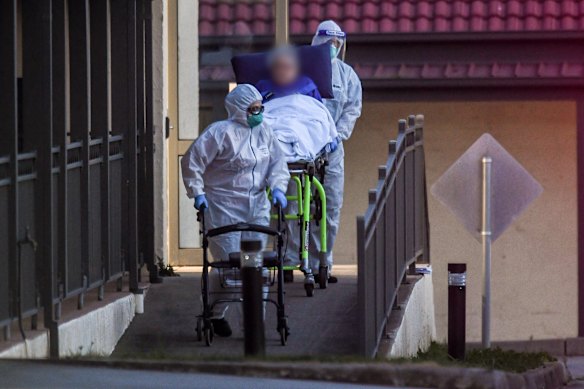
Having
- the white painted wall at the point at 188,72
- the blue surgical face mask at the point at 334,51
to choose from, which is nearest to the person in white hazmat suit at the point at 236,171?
the blue surgical face mask at the point at 334,51

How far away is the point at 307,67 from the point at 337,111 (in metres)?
0.60

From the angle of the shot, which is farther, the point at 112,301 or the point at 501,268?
the point at 501,268

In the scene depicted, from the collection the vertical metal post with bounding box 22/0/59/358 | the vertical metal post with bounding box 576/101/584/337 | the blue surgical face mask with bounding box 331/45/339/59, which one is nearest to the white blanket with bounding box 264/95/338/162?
the blue surgical face mask with bounding box 331/45/339/59

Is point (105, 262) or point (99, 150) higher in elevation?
point (99, 150)

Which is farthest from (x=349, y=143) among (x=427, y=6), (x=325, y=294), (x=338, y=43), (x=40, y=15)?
Answer: (x=40, y=15)

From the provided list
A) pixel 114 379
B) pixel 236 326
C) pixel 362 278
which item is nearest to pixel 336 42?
pixel 236 326

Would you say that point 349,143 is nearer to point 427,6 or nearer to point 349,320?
point 427,6

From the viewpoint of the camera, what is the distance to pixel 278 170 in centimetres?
1186

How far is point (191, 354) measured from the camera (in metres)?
11.2

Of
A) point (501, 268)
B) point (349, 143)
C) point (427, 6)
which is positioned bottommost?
point (501, 268)

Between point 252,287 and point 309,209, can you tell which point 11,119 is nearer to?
point 252,287

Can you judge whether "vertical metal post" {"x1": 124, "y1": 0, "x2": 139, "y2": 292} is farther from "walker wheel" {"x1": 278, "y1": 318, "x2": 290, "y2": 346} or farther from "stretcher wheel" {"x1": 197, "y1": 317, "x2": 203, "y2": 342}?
"walker wheel" {"x1": 278, "y1": 318, "x2": 290, "y2": 346}

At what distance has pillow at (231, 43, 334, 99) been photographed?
1386 cm

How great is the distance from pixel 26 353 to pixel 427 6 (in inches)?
415
